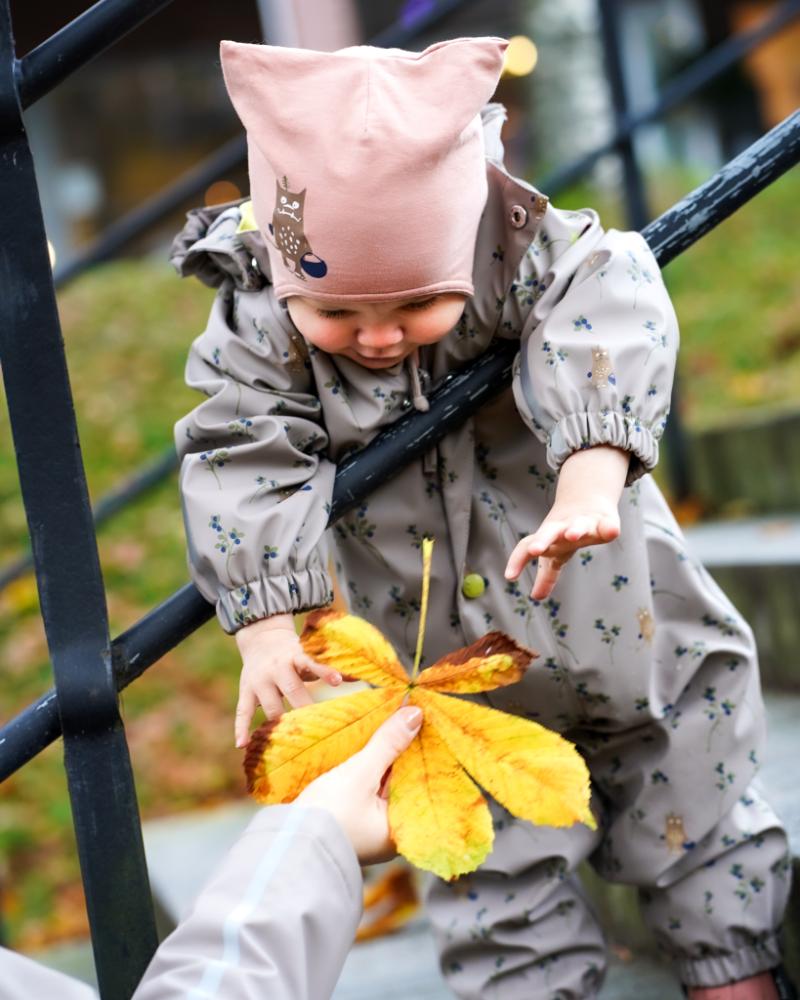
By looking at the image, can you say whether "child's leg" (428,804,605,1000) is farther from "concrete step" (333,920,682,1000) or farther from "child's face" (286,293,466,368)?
"child's face" (286,293,466,368)

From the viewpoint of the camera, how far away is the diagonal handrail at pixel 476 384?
4.62 feet

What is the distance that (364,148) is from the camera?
1322mm

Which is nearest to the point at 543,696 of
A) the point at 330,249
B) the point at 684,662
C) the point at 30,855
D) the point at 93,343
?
the point at 684,662

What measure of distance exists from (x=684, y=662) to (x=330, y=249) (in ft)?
2.37

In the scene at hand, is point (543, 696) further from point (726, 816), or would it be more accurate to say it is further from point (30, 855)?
point (30, 855)

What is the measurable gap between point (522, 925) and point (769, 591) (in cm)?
108

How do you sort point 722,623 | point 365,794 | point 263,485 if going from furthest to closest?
point 722,623 < point 263,485 < point 365,794

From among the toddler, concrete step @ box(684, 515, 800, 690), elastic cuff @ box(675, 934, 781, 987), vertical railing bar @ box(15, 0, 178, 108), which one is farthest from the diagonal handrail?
concrete step @ box(684, 515, 800, 690)

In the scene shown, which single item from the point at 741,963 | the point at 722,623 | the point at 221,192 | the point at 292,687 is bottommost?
the point at 221,192

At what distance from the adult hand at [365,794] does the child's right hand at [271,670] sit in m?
0.15

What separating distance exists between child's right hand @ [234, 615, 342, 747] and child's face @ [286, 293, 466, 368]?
1.01 feet

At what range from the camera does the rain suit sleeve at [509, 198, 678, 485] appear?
1373 millimetres

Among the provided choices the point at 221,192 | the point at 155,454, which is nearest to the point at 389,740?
the point at 155,454

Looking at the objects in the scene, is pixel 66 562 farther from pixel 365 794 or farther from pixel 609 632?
pixel 609 632
